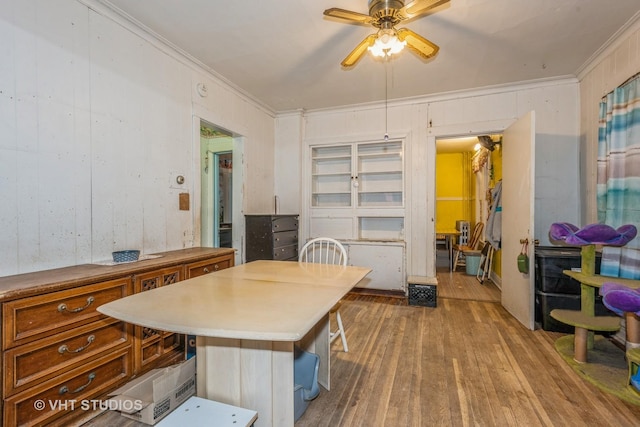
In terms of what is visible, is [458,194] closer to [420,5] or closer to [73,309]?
[420,5]

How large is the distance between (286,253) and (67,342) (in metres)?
2.40

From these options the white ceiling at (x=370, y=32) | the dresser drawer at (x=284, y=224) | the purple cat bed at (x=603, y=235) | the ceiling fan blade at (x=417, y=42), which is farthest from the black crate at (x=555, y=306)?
the dresser drawer at (x=284, y=224)

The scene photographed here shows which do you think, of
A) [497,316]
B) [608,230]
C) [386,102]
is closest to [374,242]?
[497,316]

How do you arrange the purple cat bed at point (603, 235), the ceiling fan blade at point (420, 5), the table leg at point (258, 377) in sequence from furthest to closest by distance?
the purple cat bed at point (603, 235)
the ceiling fan blade at point (420, 5)
the table leg at point (258, 377)

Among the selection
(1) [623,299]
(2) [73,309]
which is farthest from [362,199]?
(2) [73,309]

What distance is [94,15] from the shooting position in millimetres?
2016

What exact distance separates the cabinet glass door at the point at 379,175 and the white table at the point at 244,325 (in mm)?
2925

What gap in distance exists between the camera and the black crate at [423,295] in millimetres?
3426

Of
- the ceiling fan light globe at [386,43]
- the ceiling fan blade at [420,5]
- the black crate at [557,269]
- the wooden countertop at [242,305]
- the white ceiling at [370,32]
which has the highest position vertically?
the white ceiling at [370,32]

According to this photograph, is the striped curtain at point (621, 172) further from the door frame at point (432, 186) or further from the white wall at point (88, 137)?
the white wall at point (88, 137)

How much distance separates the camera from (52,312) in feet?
4.75

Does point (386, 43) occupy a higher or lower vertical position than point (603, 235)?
higher

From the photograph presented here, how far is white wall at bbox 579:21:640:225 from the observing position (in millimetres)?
2371

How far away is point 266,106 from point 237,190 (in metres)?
1.30
